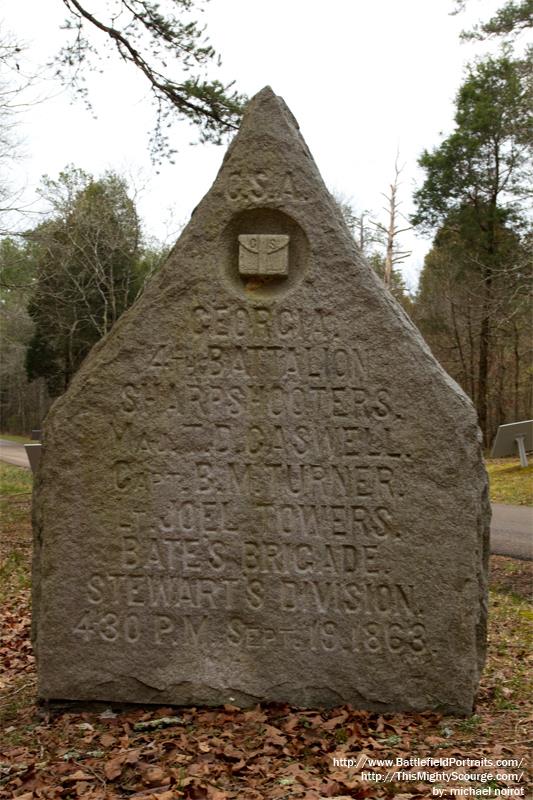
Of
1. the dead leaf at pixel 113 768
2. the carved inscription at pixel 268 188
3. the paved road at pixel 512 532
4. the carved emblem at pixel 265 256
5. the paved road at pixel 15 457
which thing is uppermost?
the carved inscription at pixel 268 188

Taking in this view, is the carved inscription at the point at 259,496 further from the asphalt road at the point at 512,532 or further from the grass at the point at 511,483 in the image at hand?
the grass at the point at 511,483

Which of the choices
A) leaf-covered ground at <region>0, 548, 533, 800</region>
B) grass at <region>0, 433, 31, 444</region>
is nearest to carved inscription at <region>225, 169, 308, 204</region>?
leaf-covered ground at <region>0, 548, 533, 800</region>

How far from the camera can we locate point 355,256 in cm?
379

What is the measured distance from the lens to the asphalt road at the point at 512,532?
8188mm

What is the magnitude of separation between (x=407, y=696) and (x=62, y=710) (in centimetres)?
177

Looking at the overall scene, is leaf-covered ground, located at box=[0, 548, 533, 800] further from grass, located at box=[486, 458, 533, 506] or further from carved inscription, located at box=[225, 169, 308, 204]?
grass, located at box=[486, 458, 533, 506]

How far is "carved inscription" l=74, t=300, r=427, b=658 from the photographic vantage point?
3.73 meters

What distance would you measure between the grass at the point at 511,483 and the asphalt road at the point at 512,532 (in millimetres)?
474

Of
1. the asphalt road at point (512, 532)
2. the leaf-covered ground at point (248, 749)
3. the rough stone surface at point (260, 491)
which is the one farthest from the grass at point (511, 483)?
the rough stone surface at point (260, 491)

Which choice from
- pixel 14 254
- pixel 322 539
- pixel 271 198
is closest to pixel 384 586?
pixel 322 539

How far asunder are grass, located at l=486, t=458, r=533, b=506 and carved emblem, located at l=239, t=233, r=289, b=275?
9.19 metres

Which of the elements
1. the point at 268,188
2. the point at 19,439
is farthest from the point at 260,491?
the point at 19,439

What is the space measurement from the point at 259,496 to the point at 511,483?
11.2 m

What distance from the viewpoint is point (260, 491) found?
12.4 ft
